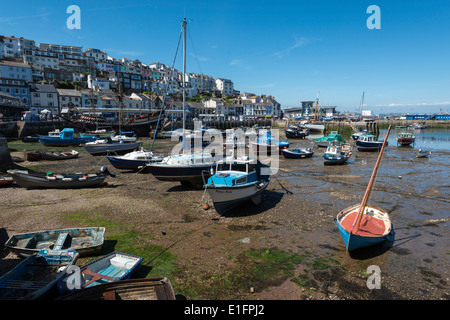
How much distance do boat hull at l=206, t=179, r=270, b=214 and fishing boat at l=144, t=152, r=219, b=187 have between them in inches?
207

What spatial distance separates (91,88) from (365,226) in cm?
9397

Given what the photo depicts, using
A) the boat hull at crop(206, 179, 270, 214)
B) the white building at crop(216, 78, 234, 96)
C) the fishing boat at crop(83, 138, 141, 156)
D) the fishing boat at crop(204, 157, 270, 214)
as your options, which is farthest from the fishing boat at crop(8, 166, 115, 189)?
the white building at crop(216, 78, 234, 96)

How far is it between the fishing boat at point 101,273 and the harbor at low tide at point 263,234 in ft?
2.87

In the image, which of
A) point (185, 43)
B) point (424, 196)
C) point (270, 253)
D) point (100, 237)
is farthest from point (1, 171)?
point (424, 196)

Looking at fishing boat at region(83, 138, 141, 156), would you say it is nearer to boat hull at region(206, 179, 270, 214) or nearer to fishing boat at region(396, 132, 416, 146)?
boat hull at region(206, 179, 270, 214)

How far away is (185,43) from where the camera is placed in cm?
2534

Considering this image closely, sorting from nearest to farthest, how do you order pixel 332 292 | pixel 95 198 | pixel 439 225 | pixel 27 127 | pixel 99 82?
pixel 332 292 < pixel 439 225 < pixel 95 198 < pixel 27 127 < pixel 99 82

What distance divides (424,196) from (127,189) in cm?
2408

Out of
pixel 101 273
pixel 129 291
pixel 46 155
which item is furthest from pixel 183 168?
pixel 46 155

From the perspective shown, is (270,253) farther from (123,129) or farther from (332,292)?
(123,129)

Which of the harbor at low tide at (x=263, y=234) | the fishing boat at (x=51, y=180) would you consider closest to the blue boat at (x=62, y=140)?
the harbor at low tide at (x=263, y=234)

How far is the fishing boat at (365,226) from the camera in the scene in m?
10.6

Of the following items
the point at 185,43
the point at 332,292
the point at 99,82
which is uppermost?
the point at 99,82
